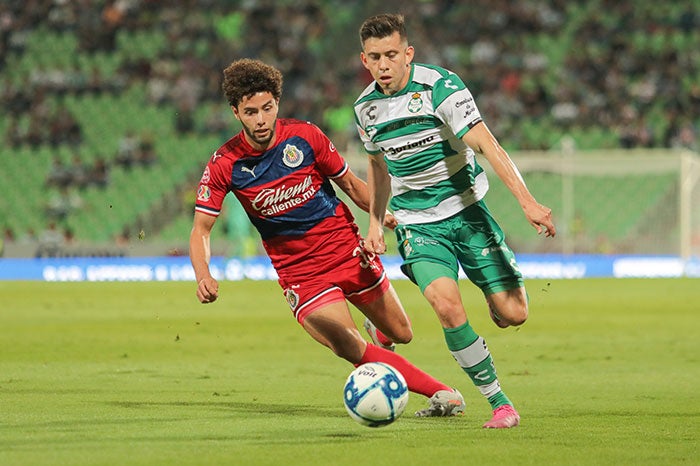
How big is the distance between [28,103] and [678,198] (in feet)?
52.5

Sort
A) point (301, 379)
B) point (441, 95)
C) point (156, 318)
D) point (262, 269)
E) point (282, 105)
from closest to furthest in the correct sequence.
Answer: point (441, 95)
point (301, 379)
point (156, 318)
point (262, 269)
point (282, 105)

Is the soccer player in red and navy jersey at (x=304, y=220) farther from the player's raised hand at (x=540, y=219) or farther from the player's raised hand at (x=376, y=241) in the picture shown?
the player's raised hand at (x=540, y=219)

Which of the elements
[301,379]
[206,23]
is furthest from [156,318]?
[206,23]

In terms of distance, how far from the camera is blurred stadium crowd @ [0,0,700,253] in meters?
29.9

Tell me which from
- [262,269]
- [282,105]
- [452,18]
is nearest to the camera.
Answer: [262,269]

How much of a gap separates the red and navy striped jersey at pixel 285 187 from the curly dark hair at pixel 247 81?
1.22 ft

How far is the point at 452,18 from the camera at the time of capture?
32.6m

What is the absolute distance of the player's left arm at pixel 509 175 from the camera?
651cm

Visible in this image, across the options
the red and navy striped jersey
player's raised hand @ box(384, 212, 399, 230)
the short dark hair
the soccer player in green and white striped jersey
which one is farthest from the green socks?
the short dark hair

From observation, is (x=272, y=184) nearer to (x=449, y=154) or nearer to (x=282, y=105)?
(x=449, y=154)

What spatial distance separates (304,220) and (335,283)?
0.44m

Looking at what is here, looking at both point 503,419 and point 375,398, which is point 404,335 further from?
point 375,398

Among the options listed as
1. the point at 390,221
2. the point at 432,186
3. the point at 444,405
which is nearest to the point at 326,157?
the point at 390,221

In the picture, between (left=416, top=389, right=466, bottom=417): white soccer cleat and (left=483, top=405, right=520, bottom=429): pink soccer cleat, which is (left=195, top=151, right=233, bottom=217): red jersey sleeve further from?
(left=483, top=405, right=520, bottom=429): pink soccer cleat
